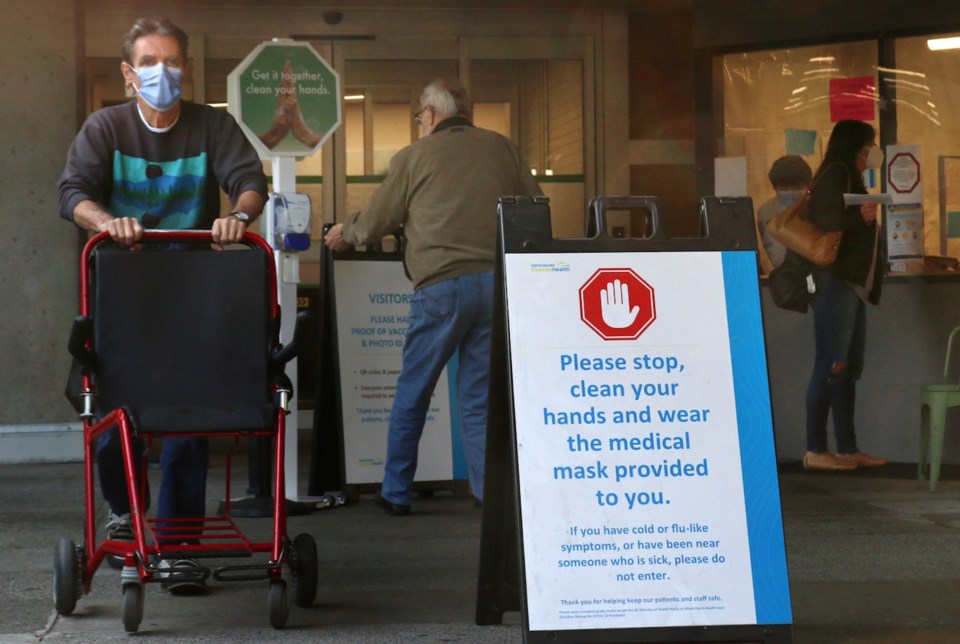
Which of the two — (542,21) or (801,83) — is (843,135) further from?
(542,21)

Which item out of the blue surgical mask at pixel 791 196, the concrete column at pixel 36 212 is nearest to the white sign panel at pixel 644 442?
the blue surgical mask at pixel 791 196

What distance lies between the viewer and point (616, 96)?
10109mm

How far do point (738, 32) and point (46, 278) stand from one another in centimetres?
448

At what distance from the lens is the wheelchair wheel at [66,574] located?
14.1 feet

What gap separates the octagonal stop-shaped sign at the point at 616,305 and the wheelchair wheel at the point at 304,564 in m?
1.21

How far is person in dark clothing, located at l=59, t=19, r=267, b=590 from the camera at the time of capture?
192 inches

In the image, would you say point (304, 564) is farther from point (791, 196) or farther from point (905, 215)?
point (905, 215)

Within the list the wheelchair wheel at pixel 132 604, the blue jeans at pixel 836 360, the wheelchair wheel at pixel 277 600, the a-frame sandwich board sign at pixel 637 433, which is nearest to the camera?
the a-frame sandwich board sign at pixel 637 433

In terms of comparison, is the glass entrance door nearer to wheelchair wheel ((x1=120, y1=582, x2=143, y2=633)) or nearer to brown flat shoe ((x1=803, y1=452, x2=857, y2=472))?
brown flat shoe ((x1=803, y1=452, x2=857, y2=472))

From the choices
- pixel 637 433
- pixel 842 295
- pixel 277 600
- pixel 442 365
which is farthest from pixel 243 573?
pixel 842 295

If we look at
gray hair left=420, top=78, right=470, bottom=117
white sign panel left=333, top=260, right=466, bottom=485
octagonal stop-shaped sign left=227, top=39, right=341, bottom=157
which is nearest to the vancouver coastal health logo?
gray hair left=420, top=78, right=470, bottom=117

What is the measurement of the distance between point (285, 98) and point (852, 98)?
372 cm

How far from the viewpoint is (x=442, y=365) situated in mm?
6457

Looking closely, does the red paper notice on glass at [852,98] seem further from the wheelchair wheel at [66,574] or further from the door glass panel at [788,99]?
the wheelchair wheel at [66,574]
